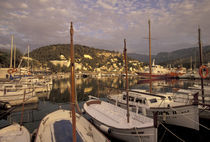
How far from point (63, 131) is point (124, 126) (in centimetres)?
449

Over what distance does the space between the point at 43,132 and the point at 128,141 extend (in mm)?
6350

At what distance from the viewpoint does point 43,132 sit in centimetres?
917

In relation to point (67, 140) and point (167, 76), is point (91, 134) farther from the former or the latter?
point (167, 76)

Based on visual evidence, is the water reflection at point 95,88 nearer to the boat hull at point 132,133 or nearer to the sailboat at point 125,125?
the sailboat at point 125,125

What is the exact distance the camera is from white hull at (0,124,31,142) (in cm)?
923

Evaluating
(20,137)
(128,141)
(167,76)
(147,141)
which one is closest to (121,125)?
(128,141)

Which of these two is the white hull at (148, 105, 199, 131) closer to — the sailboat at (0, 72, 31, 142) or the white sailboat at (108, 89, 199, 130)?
the white sailboat at (108, 89, 199, 130)

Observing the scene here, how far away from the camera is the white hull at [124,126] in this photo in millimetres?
9054

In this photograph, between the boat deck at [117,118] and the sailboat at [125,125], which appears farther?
the boat deck at [117,118]

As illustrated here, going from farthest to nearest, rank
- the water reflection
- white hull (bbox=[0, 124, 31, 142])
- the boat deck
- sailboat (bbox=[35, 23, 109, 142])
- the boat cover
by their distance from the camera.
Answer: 1. the water reflection
2. the boat deck
3. white hull (bbox=[0, 124, 31, 142])
4. sailboat (bbox=[35, 23, 109, 142])
5. the boat cover

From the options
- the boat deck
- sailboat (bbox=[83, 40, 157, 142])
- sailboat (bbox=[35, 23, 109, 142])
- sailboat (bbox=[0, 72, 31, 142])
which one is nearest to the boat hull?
sailboat (bbox=[83, 40, 157, 142])

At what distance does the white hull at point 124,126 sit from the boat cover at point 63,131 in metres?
3.13

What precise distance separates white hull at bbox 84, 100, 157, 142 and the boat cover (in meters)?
3.13

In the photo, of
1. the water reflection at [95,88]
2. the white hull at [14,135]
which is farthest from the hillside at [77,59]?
the white hull at [14,135]
